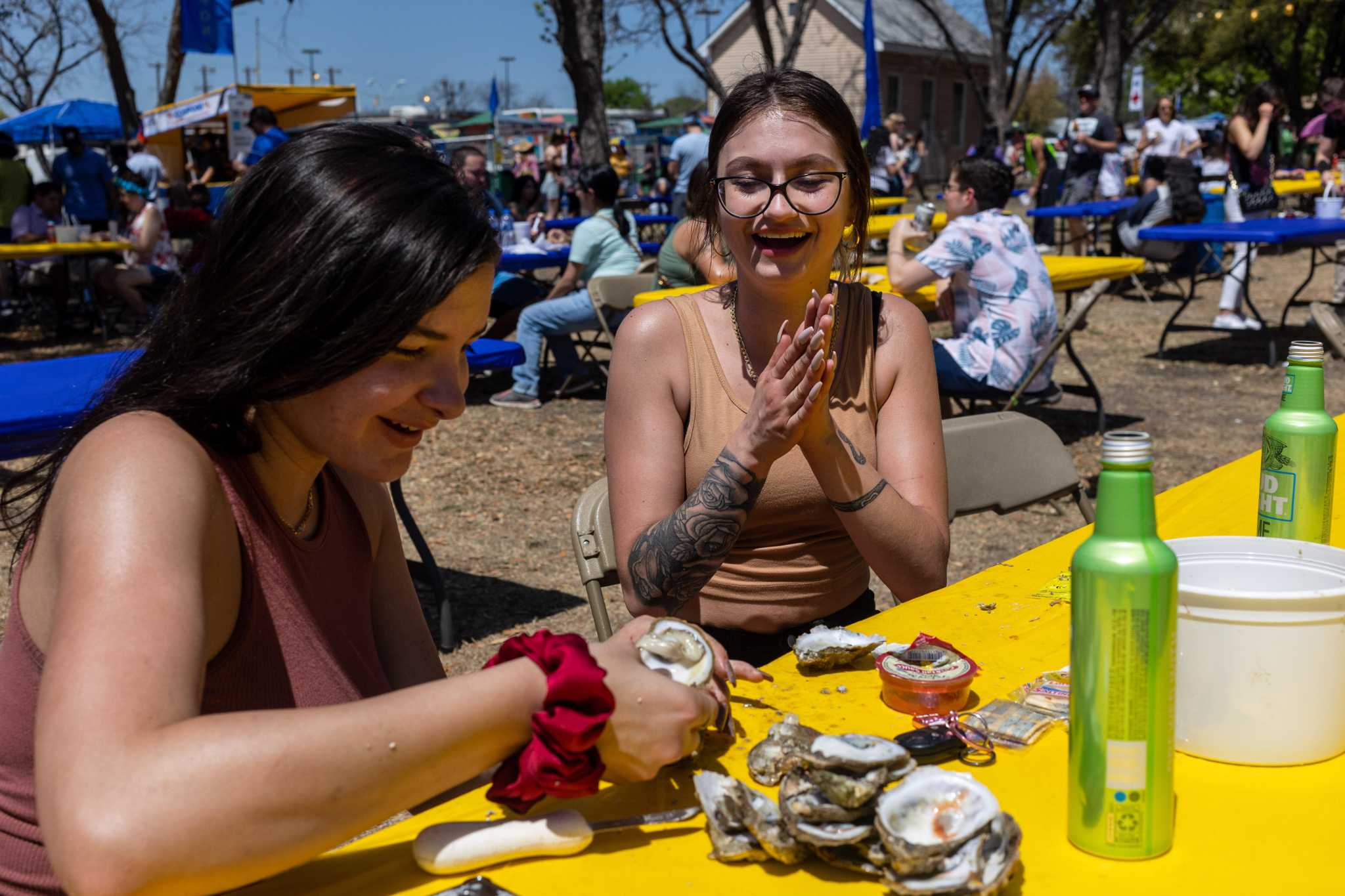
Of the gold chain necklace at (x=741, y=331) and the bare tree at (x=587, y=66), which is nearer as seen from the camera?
the gold chain necklace at (x=741, y=331)

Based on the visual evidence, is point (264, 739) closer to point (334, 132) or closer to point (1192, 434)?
point (334, 132)

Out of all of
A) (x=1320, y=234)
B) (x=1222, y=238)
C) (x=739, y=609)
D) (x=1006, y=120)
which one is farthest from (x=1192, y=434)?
(x=1006, y=120)

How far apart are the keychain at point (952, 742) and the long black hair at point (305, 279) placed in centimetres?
71

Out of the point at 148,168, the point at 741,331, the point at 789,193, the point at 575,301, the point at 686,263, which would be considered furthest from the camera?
the point at 148,168

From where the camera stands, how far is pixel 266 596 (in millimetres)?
1346

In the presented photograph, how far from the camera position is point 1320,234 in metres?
7.92

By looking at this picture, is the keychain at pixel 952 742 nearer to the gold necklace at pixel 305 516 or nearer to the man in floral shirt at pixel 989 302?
the gold necklace at pixel 305 516

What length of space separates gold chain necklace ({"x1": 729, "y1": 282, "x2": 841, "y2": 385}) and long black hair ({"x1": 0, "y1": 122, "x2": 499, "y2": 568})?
0.99 meters

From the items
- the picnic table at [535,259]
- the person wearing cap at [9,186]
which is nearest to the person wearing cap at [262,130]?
the person wearing cap at [9,186]

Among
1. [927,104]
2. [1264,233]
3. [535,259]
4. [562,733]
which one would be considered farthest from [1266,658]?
[927,104]

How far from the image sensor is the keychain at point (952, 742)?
125cm

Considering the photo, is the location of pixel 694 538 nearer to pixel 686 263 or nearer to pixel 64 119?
pixel 686 263

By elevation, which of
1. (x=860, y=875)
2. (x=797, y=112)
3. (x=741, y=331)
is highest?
(x=797, y=112)

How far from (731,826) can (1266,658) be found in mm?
548
